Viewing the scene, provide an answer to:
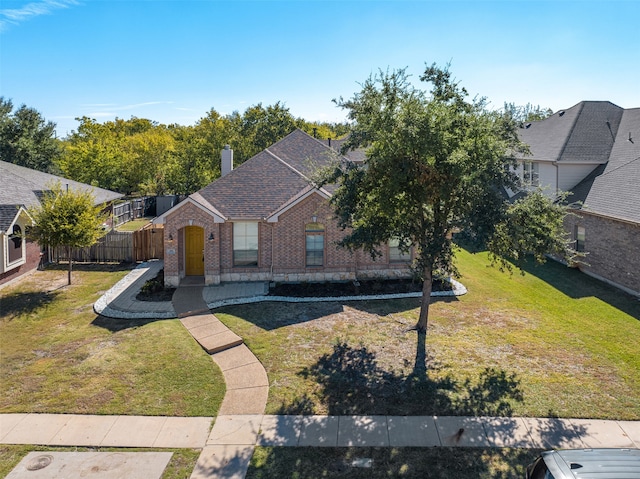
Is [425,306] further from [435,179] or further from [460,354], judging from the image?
[435,179]

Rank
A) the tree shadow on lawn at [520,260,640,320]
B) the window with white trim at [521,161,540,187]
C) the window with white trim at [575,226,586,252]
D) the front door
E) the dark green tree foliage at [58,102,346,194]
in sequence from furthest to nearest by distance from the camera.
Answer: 1. the dark green tree foliage at [58,102,346,194]
2. the window with white trim at [521,161,540,187]
3. the window with white trim at [575,226,586,252]
4. the front door
5. the tree shadow on lawn at [520,260,640,320]

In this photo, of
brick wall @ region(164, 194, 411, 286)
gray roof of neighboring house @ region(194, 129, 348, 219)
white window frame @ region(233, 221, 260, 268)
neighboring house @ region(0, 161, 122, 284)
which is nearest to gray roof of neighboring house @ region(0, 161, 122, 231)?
neighboring house @ region(0, 161, 122, 284)

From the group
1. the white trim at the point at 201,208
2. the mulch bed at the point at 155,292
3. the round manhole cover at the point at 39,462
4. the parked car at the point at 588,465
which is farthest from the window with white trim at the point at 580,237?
the round manhole cover at the point at 39,462

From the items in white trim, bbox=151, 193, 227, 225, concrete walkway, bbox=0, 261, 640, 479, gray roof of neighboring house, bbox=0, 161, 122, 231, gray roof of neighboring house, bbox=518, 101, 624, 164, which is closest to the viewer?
concrete walkway, bbox=0, 261, 640, 479

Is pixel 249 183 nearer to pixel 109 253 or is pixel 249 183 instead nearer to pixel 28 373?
pixel 109 253

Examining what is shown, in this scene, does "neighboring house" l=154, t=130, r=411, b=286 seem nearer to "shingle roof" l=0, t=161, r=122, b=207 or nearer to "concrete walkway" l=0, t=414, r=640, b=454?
"shingle roof" l=0, t=161, r=122, b=207

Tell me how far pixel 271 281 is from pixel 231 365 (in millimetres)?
7172

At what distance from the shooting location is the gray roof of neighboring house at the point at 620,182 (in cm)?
1812

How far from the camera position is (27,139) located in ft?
150

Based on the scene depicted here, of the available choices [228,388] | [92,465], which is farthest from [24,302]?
[92,465]

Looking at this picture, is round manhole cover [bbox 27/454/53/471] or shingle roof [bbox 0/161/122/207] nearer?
round manhole cover [bbox 27/454/53/471]

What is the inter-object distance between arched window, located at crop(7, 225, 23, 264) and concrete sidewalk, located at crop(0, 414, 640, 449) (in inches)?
436

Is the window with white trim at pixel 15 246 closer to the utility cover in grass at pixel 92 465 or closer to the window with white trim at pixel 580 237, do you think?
the utility cover in grass at pixel 92 465

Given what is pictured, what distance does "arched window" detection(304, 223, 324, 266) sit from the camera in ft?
59.6
